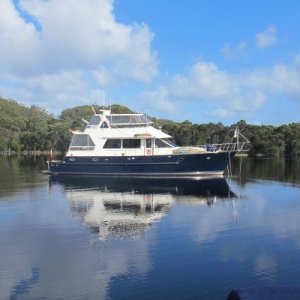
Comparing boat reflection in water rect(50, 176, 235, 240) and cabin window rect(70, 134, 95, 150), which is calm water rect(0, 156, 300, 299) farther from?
cabin window rect(70, 134, 95, 150)

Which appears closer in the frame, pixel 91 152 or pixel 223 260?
pixel 223 260

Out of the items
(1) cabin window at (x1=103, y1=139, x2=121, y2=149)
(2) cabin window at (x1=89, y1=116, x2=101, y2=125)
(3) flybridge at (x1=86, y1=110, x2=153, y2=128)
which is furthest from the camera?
(2) cabin window at (x1=89, y1=116, x2=101, y2=125)

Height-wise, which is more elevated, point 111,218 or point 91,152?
point 91,152

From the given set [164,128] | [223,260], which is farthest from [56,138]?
[223,260]

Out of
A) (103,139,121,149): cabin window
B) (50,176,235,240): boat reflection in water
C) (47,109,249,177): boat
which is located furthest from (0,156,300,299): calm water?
(103,139,121,149): cabin window

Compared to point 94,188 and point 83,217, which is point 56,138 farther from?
point 83,217

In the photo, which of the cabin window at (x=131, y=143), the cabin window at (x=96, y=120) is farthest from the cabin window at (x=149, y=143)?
the cabin window at (x=96, y=120)

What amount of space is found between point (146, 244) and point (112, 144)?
83.7 ft

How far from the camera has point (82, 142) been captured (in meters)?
41.1

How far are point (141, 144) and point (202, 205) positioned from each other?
54.3ft

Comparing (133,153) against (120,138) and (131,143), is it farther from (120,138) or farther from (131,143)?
(120,138)

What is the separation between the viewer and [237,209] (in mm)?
22297

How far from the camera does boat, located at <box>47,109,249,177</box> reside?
3841cm

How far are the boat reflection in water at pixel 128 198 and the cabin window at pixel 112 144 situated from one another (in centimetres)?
286
